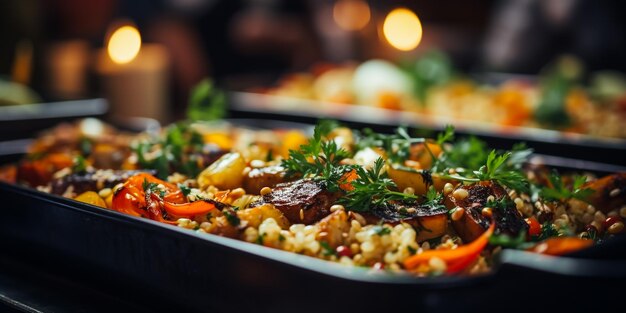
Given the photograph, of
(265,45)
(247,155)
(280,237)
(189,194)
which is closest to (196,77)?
(265,45)

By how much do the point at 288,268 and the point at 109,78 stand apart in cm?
359

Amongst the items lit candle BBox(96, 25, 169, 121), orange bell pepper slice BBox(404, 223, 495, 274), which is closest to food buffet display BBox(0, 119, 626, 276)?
orange bell pepper slice BBox(404, 223, 495, 274)

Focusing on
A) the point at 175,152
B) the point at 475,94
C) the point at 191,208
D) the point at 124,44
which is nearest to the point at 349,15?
the point at 475,94

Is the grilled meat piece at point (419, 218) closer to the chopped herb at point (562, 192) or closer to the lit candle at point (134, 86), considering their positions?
the chopped herb at point (562, 192)

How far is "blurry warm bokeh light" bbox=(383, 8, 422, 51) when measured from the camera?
460cm

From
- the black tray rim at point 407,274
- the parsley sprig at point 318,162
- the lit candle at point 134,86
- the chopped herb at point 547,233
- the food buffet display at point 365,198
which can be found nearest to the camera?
the black tray rim at point 407,274

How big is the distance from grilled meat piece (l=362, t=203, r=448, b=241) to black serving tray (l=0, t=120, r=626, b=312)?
28 centimetres

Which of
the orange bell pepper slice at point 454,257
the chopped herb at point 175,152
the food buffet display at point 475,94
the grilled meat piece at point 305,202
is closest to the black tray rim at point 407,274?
the orange bell pepper slice at point 454,257

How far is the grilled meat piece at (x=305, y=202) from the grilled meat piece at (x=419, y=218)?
10 cm

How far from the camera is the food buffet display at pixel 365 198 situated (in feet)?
4.96

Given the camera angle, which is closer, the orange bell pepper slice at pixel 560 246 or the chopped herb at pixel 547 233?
the orange bell pepper slice at pixel 560 246

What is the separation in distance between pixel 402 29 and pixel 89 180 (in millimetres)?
3011

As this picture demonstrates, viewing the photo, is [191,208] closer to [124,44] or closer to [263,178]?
[263,178]

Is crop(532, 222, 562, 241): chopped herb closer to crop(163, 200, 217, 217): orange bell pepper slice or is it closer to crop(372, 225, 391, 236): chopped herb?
crop(372, 225, 391, 236): chopped herb
